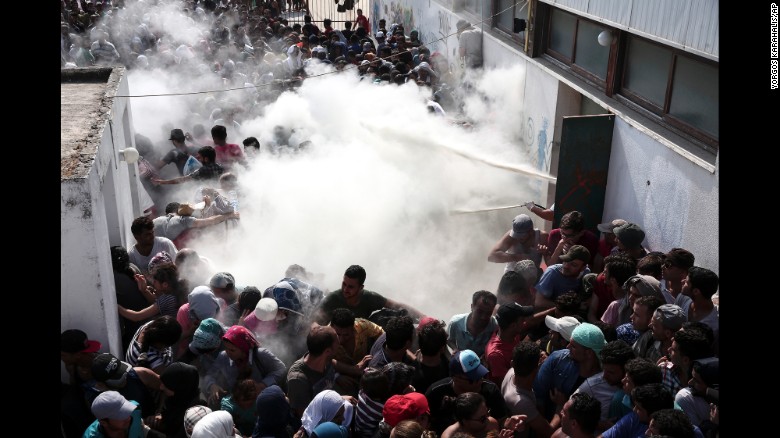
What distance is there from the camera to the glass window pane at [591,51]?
7.63 metres

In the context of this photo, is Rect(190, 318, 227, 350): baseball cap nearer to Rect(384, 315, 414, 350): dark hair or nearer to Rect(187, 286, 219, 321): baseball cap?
Rect(187, 286, 219, 321): baseball cap

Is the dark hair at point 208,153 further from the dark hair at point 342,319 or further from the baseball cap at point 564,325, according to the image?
the baseball cap at point 564,325

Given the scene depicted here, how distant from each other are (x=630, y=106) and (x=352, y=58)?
797 cm

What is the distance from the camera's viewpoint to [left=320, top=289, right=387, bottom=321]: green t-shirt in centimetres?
525

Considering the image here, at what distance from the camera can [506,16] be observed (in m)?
11.3

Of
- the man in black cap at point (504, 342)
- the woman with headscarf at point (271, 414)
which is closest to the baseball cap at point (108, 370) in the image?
the woman with headscarf at point (271, 414)

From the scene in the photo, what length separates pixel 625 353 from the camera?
392 cm

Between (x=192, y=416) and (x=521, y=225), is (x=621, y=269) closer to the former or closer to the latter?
(x=521, y=225)

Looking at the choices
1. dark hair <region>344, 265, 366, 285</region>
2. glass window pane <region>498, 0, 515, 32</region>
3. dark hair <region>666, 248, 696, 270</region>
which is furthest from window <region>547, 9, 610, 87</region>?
dark hair <region>344, 265, 366, 285</region>

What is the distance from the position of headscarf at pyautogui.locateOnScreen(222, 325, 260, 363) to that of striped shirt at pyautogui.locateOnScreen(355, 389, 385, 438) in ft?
2.86

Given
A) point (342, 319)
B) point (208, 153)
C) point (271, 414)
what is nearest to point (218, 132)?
point (208, 153)

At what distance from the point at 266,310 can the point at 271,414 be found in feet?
3.67

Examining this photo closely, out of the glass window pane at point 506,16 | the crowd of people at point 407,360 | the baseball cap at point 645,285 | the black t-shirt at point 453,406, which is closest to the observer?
the crowd of people at point 407,360

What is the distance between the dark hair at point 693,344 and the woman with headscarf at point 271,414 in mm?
2155
